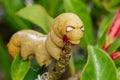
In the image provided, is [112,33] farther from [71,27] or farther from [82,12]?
[71,27]

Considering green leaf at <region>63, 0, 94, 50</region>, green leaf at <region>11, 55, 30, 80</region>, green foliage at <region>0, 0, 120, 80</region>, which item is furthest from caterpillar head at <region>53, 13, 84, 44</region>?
green leaf at <region>63, 0, 94, 50</region>

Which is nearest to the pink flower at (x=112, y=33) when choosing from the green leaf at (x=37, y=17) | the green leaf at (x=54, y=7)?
the green leaf at (x=37, y=17)

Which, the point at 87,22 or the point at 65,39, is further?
the point at 87,22

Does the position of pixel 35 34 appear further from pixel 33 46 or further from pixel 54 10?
pixel 54 10

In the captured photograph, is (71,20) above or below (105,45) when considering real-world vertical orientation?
above

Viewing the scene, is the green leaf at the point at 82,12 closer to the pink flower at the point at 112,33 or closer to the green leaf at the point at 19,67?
the pink flower at the point at 112,33

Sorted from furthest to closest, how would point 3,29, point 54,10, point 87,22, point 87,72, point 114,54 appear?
point 3,29
point 54,10
point 87,22
point 114,54
point 87,72

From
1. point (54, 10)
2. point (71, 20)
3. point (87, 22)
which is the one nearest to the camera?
point (71, 20)

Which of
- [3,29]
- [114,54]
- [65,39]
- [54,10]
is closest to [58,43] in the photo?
[65,39]

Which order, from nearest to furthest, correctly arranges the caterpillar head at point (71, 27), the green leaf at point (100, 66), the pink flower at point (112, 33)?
the caterpillar head at point (71, 27) → the green leaf at point (100, 66) → the pink flower at point (112, 33)
